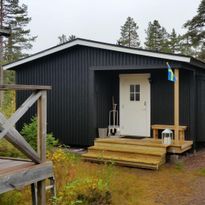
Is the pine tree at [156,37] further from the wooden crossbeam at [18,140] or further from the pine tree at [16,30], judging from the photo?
the wooden crossbeam at [18,140]

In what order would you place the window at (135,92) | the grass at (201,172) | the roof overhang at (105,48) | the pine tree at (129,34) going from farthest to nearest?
the pine tree at (129,34) → the window at (135,92) → the roof overhang at (105,48) → the grass at (201,172)

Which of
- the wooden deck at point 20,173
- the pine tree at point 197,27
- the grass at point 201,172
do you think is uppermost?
the pine tree at point 197,27

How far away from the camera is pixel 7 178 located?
11.9 ft

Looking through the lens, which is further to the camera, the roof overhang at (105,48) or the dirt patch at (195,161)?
the roof overhang at (105,48)

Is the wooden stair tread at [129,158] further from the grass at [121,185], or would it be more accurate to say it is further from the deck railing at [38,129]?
the deck railing at [38,129]

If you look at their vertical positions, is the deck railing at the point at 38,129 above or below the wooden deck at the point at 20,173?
above

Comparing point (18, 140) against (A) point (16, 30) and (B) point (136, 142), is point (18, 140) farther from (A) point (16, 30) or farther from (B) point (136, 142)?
(A) point (16, 30)

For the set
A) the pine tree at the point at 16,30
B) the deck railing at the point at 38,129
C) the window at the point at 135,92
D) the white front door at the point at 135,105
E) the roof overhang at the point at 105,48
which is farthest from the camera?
the pine tree at the point at 16,30

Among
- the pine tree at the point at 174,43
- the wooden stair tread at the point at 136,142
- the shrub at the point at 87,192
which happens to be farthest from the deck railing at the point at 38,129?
the pine tree at the point at 174,43

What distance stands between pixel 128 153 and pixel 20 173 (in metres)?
4.98

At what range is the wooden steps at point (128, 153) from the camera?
809cm

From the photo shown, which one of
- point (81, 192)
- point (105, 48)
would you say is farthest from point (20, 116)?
point (105, 48)

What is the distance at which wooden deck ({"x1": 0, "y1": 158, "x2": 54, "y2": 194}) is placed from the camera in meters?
3.64

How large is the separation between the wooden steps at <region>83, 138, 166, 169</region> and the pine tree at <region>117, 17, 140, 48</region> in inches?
1072
